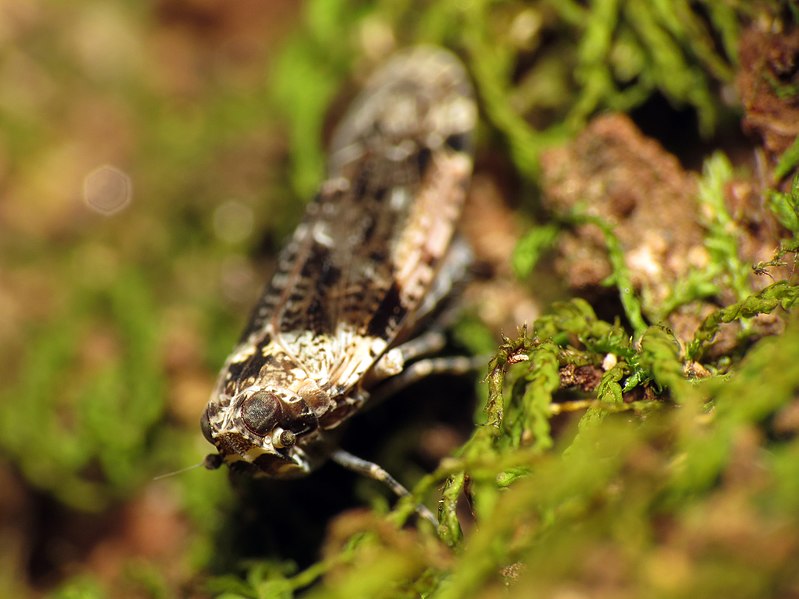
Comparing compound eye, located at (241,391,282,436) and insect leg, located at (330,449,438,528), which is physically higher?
compound eye, located at (241,391,282,436)

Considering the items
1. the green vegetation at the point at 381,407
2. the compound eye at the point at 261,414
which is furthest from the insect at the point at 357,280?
the green vegetation at the point at 381,407

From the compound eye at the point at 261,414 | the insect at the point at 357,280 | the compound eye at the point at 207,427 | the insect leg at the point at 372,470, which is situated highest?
the insect at the point at 357,280

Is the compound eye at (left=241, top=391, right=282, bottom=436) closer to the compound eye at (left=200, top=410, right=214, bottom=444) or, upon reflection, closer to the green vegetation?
the compound eye at (left=200, top=410, right=214, bottom=444)

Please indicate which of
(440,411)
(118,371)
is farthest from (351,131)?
(118,371)

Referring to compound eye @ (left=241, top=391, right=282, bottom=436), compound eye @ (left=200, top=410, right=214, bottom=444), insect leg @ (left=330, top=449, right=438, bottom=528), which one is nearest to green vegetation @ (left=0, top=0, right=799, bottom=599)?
insect leg @ (left=330, top=449, right=438, bottom=528)

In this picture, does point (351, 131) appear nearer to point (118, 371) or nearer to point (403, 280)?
point (403, 280)

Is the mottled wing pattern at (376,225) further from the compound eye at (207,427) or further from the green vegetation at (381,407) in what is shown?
the compound eye at (207,427)

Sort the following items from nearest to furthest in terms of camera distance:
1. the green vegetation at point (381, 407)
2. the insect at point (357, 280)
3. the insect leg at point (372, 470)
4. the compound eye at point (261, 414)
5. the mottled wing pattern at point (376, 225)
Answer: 1. the green vegetation at point (381, 407)
2. the compound eye at point (261, 414)
3. the insect at point (357, 280)
4. the insect leg at point (372, 470)
5. the mottled wing pattern at point (376, 225)
